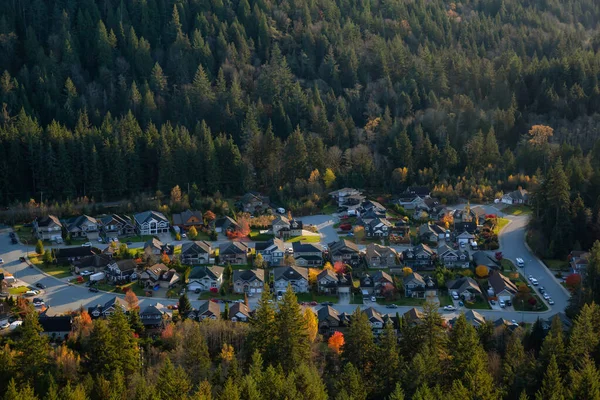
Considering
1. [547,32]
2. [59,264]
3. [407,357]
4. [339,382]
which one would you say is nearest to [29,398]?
[339,382]

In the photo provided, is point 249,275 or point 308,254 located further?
point 308,254

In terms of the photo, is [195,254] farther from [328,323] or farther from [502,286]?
[502,286]

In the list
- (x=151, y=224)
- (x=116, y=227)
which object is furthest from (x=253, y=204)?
(x=116, y=227)

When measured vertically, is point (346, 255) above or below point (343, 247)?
below

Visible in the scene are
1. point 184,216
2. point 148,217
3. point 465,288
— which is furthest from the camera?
point 184,216

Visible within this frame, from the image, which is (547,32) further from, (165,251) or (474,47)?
(165,251)

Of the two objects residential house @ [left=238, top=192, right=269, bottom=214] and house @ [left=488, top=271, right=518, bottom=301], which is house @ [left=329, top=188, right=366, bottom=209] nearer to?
residential house @ [left=238, top=192, right=269, bottom=214]
